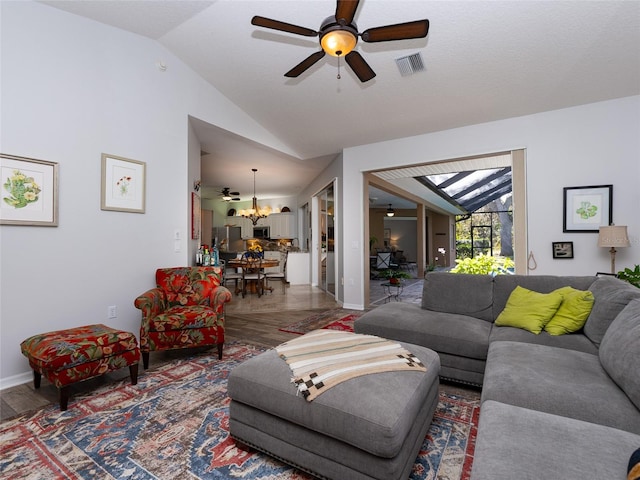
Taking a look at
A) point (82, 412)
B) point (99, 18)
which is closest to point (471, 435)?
point (82, 412)

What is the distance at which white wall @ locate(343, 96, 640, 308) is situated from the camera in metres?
3.63

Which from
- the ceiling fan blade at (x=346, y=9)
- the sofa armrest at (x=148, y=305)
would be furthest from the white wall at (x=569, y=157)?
the sofa armrest at (x=148, y=305)

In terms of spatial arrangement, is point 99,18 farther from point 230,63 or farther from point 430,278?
point 430,278

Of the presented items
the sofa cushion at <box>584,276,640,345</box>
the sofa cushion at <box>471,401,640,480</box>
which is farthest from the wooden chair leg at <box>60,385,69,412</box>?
the sofa cushion at <box>584,276,640,345</box>

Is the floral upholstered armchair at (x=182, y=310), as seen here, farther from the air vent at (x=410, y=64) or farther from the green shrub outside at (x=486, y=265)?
the air vent at (x=410, y=64)

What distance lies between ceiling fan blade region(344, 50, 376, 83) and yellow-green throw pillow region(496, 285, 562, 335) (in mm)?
2311

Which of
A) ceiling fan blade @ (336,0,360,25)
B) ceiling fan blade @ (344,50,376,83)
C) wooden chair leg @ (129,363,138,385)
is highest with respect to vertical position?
ceiling fan blade @ (336,0,360,25)

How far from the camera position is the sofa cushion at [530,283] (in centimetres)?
259

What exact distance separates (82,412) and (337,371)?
1862 millimetres

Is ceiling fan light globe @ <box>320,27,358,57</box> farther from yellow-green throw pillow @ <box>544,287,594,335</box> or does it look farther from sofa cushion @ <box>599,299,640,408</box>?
yellow-green throw pillow @ <box>544,287,594,335</box>

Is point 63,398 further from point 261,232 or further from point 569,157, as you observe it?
point 261,232

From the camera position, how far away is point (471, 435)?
1797mm

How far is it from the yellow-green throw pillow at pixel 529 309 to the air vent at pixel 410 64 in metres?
2.53

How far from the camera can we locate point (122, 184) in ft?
10.6
